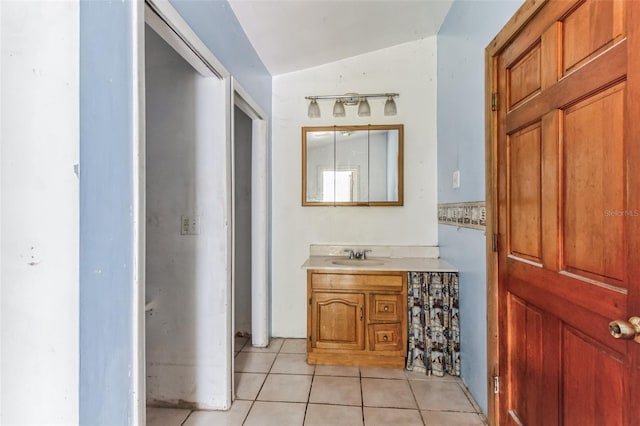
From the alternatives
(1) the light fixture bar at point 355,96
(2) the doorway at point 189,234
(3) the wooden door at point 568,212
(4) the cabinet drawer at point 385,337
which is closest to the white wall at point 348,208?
(1) the light fixture bar at point 355,96

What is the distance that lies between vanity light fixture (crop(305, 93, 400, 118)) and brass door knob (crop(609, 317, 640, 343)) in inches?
88.4

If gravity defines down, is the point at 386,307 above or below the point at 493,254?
below

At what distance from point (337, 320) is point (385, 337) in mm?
369

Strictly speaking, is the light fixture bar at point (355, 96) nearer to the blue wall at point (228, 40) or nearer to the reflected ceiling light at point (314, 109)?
the reflected ceiling light at point (314, 109)

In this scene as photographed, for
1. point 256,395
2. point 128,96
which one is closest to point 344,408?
point 256,395

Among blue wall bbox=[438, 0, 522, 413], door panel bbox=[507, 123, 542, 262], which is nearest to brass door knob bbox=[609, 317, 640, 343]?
door panel bbox=[507, 123, 542, 262]

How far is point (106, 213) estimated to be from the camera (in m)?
0.96

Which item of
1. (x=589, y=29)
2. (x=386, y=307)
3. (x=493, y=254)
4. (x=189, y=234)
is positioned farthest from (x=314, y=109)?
(x=589, y=29)

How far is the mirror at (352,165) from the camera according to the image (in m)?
2.78

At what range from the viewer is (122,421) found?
1.02 metres

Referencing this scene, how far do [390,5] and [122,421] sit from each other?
8.73 feet

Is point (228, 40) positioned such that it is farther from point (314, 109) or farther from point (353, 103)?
point (353, 103)

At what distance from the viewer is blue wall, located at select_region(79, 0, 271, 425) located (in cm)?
89

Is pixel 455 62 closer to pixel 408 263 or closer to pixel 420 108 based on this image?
pixel 420 108
